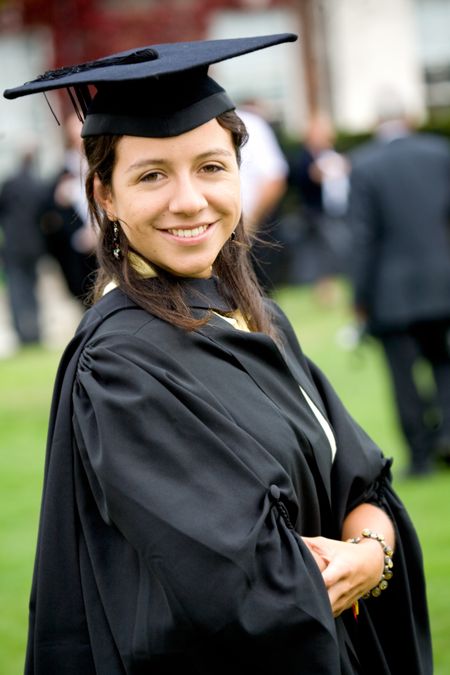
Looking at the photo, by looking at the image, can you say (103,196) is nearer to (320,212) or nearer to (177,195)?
(177,195)

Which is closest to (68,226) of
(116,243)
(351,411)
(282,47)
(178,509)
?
(351,411)

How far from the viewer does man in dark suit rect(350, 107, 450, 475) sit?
24.6ft

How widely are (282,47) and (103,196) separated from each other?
22.1 m

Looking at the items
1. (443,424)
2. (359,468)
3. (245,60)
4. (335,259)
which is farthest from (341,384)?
(245,60)

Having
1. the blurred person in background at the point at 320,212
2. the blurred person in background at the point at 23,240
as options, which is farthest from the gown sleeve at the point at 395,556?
the blurred person in background at the point at 320,212

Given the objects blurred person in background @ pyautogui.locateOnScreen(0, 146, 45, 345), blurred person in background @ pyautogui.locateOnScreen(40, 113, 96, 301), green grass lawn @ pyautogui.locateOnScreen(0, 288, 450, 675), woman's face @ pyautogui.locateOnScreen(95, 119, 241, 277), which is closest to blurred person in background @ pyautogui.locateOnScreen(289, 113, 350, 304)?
green grass lawn @ pyautogui.locateOnScreen(0, 288, 450, 675)

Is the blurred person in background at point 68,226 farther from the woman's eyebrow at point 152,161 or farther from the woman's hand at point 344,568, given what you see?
the woman's hand at point 344,568

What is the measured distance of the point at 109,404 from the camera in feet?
8.10

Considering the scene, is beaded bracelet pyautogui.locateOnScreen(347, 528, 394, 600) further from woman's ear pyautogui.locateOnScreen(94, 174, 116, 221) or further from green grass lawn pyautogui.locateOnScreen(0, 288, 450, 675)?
green grass lawn pyautogui.locateOnScreen(0, 288, 450, 675)

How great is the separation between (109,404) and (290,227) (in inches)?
577

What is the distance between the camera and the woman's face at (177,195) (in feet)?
8.63

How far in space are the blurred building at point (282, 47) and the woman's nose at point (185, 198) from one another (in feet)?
67.5

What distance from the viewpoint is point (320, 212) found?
16.3 m

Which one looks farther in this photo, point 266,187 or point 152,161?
point 266,187
